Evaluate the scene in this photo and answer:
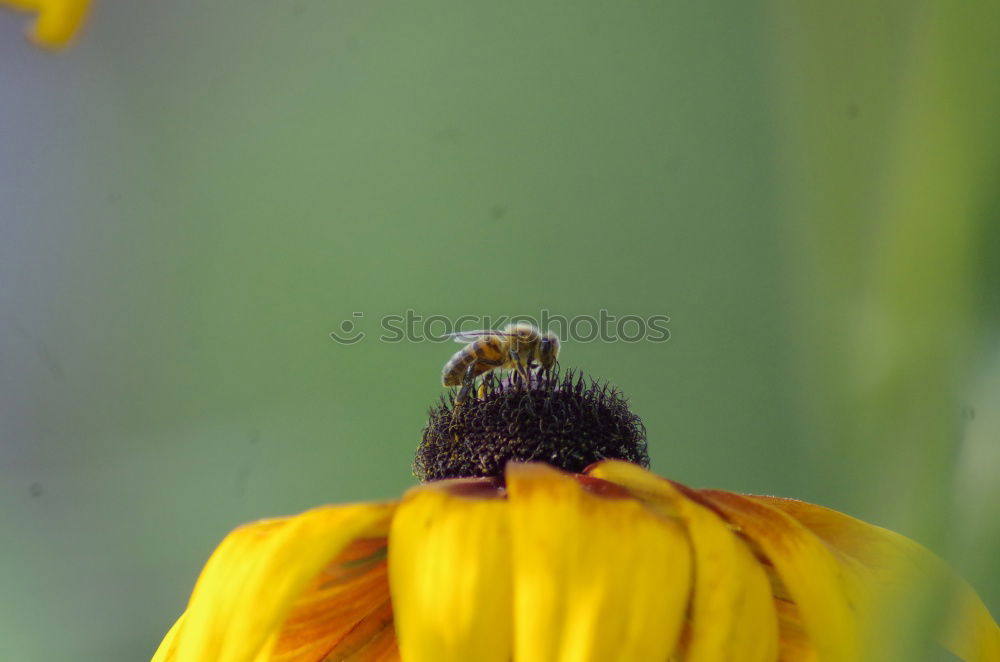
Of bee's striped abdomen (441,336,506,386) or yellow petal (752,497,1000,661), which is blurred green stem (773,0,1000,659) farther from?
bee's striped abdomen (441,336,506,386)

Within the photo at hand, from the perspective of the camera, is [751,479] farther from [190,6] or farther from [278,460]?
[190,6]

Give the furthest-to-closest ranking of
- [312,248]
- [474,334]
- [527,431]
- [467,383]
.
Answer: [312,248], [474,334], [467,383], [527,431]

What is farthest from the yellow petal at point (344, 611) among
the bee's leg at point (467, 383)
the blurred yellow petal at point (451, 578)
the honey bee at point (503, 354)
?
the honey bee at point (503, 354)

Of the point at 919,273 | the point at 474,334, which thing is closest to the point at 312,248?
the point at 474,334

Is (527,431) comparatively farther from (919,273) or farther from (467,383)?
(919,273)

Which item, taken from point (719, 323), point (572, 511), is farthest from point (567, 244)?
point (572, 511)

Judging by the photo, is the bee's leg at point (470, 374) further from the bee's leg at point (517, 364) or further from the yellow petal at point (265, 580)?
the yellow petal at point (265, 580)
